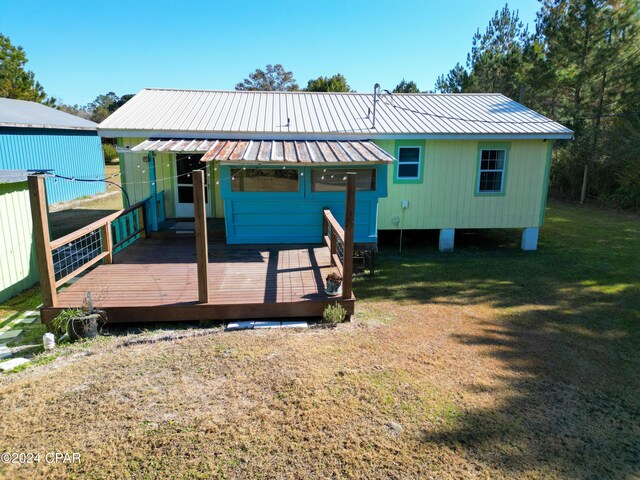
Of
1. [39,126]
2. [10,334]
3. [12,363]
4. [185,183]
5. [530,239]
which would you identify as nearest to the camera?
[12,363]

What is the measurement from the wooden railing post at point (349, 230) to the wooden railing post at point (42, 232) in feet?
11.6

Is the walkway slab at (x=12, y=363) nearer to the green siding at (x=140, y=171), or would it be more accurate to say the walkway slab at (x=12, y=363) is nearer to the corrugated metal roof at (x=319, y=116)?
the green siding at (x=140, y=171)

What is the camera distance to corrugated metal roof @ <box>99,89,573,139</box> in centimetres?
966

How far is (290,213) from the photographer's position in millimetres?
8570

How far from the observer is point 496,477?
297 centimetres

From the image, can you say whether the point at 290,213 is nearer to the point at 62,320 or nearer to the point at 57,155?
the point at 62,320

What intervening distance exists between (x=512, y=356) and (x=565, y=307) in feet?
8.82

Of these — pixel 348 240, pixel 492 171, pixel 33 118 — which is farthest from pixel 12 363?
pixel 33 118

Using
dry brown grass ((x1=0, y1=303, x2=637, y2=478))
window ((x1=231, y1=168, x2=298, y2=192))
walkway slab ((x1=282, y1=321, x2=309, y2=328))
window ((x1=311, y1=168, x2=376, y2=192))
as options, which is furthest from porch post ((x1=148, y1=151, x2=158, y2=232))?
walkway slab ((x1=282, y1=321, x2=309, y2=328))

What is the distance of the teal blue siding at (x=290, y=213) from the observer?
844 centimetres

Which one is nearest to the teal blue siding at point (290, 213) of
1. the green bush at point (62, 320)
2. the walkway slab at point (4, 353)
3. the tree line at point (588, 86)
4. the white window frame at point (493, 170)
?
the white window frame at point (493, 170)

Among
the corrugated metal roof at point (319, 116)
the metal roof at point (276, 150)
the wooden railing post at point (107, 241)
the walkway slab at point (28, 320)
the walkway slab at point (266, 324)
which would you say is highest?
the corrugated metal roof at point (319, 116)

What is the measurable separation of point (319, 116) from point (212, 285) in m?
6.32

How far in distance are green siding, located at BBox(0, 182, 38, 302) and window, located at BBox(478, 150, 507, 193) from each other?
32.1 ft
